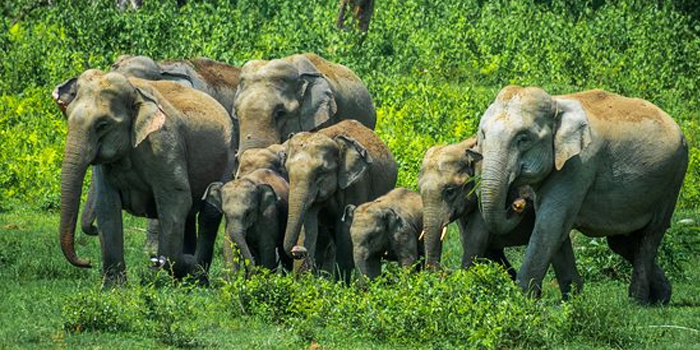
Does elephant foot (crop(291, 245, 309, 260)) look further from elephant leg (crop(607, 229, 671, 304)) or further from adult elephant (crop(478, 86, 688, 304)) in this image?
elephant leg (crop(607, 229, 671, 304))

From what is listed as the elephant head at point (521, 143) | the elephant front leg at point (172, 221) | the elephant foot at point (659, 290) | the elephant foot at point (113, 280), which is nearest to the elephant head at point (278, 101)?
the elephant front leg at point (172, 221)

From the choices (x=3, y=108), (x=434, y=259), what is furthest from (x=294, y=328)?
(x=3, y=108)

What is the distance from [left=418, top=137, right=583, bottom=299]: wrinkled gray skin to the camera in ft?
50.6

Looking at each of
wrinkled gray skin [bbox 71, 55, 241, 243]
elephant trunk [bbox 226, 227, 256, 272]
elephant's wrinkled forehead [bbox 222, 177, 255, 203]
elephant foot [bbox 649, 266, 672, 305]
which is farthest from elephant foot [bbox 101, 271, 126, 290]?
elephant foot [bbox 649, 266, 672, 305]

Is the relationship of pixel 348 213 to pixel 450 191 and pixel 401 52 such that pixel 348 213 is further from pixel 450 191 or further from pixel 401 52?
pixel 401 52

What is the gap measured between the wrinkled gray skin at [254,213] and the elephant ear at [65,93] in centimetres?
154

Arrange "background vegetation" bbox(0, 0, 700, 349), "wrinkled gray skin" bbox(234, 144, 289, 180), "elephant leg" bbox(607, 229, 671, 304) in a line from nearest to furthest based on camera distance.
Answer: "background vegetation" bbox(0, 0, 700, 349)
"elephant leg" bbox(607, 229, 671, 304)
"wrinkled gray skin" bbox(234, 144, 289, 180)

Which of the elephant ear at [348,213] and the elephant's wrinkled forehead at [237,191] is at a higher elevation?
the elephant's wrinkled forehead at [237,191]

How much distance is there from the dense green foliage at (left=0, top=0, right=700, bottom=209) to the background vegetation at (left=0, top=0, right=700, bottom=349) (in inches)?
1.4

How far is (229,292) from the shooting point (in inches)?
554

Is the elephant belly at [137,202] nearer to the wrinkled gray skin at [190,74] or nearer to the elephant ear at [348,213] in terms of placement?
the elephant ear at [348,213]

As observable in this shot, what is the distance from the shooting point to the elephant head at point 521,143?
1459 centimetres

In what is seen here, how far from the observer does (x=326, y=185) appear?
1623cm

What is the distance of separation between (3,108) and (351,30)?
6.90 m
